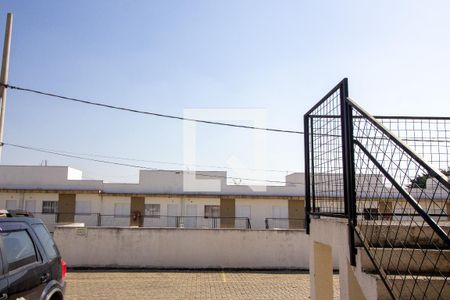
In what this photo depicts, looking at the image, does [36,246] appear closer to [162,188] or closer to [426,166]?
[426,166]

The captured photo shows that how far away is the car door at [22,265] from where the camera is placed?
169 inches

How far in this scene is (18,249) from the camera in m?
4.72

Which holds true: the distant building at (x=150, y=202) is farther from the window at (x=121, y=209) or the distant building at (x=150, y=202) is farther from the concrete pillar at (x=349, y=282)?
the concrete pillar at (x=349, y=282)

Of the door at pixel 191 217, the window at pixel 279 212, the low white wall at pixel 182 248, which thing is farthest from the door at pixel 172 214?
the low white wall at pixel 182 248

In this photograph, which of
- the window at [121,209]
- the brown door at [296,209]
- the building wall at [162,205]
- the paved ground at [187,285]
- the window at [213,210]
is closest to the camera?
the paved ground at [187,285]

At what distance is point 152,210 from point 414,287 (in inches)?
1065

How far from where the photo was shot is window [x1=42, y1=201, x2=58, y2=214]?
2927 centimetres

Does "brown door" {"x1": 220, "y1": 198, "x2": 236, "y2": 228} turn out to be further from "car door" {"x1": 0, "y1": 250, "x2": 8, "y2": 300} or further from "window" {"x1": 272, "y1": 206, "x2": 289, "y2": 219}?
"car door" {"x1": 0, "y1": 250, "x2": 8, "y2": 300}

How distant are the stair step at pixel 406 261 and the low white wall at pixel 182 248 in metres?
14.8

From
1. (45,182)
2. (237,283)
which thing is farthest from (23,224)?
(45,182)

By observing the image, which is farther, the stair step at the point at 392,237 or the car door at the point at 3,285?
the stair step at the point at 392,237

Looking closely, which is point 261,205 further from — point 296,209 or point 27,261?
point 27,261

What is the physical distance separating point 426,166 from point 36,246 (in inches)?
178

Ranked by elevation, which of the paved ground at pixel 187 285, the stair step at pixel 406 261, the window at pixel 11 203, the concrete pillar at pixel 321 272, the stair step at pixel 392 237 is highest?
the window at pixel 11 203
